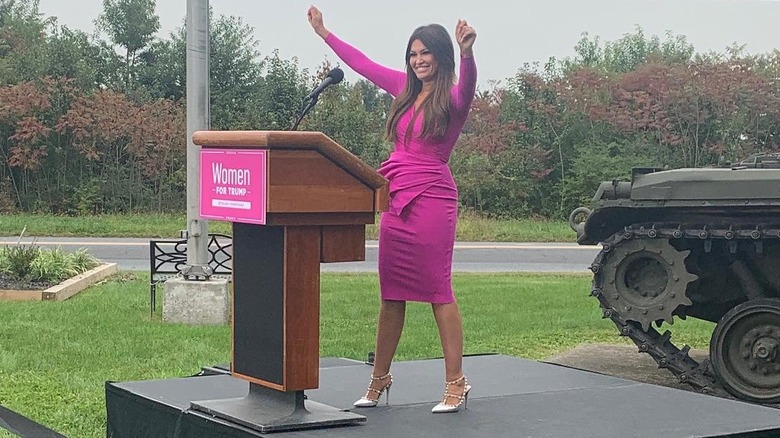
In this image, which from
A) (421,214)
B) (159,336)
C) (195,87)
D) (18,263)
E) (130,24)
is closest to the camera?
(421,214)

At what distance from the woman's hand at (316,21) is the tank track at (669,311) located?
4.05 metres

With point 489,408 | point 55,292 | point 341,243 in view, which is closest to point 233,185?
point 341,243

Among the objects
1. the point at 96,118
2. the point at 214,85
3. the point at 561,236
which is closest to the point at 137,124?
the point at 96,118

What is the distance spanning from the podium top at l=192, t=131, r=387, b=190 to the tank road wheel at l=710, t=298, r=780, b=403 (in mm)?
4558

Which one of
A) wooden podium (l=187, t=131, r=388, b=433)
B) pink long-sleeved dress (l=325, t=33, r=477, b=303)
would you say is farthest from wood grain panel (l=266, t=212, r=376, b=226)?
pink long-sleeved dress (l=325, t=33, r=477, b=303)

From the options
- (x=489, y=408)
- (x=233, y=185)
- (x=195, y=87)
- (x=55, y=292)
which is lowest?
(x=55, y=292)

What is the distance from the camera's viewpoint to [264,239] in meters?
4.44

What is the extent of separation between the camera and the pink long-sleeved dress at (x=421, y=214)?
15.7 ft

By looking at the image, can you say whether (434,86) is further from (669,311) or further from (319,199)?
(669,311)

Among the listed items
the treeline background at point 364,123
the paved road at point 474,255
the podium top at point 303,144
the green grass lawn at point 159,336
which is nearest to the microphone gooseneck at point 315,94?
the podium top at point 303,144

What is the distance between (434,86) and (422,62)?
106mm

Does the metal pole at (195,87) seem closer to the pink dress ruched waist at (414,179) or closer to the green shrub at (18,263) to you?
the green shrub at (18,263)

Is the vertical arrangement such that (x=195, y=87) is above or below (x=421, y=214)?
above

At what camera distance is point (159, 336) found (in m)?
9.84
